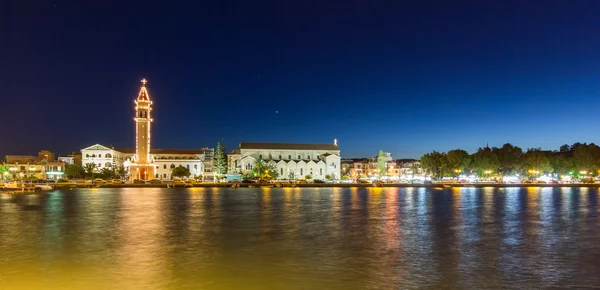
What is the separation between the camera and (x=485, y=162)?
3780 inches

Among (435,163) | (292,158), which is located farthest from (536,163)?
(292,158)

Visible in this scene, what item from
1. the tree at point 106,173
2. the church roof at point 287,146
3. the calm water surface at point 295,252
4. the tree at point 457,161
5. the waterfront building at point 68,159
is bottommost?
the calm water surface at point 295,252

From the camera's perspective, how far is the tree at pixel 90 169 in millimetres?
92750

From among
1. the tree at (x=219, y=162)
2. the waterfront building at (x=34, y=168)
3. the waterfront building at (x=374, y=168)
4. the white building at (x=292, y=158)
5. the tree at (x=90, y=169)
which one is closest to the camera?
the tree at (x=90, y=169)

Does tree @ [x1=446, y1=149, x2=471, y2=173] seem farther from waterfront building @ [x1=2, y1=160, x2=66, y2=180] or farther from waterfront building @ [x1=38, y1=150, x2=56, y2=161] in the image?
waterfront building @ [x1=38, y1=150, x2=56, y2=161]

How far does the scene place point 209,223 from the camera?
2669 cm

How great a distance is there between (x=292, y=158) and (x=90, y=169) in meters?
42.3

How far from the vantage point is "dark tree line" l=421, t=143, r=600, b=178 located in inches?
3750

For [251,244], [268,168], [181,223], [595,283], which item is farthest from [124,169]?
[595,283]

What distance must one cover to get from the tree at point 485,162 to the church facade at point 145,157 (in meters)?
57.3

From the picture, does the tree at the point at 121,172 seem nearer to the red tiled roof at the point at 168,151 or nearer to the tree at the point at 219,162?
the red tiled roof at the point at 168,151

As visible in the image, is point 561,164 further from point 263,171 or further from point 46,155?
point 46,155

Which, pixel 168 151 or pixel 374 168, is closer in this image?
pixel 168 151

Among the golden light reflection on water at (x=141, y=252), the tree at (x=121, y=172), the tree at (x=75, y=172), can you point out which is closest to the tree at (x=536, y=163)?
the tree at (x=121, y=172)
